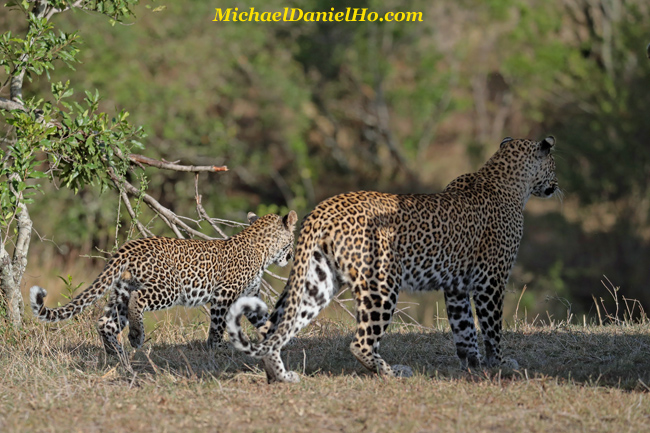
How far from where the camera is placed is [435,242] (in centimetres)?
773

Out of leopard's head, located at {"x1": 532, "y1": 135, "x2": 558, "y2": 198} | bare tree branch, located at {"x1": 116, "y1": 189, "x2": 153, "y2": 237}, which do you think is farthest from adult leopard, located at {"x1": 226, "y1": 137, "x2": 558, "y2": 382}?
bare tree branch, located at {"x1": 116, "y1": 189, "x2": 153, "y2": 237}

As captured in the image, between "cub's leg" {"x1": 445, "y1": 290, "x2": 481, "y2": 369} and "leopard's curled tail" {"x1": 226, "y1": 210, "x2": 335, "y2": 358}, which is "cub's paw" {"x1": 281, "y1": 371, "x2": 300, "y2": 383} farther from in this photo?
"cub's leg" {"x1": 445, "y1": 290, "x2": 481, "y2": 369}

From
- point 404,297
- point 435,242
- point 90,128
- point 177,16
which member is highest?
point 177,16

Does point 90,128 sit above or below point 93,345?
above

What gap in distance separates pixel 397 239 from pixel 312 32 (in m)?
24.5

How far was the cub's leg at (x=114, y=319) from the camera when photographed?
8.53 m

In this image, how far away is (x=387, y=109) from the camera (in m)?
32.6

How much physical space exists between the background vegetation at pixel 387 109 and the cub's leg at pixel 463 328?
10083mm

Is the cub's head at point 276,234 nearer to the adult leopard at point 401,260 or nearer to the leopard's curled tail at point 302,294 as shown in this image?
the adult leopard at point 401,260

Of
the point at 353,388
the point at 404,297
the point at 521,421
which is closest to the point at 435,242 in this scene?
the point at 353,388

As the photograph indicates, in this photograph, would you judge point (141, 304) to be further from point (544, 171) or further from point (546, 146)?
point (546, 146)

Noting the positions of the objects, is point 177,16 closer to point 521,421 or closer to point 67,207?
point 67,207

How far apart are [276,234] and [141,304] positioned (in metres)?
1.95

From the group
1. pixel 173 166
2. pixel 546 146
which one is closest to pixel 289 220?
pixel 173 166
